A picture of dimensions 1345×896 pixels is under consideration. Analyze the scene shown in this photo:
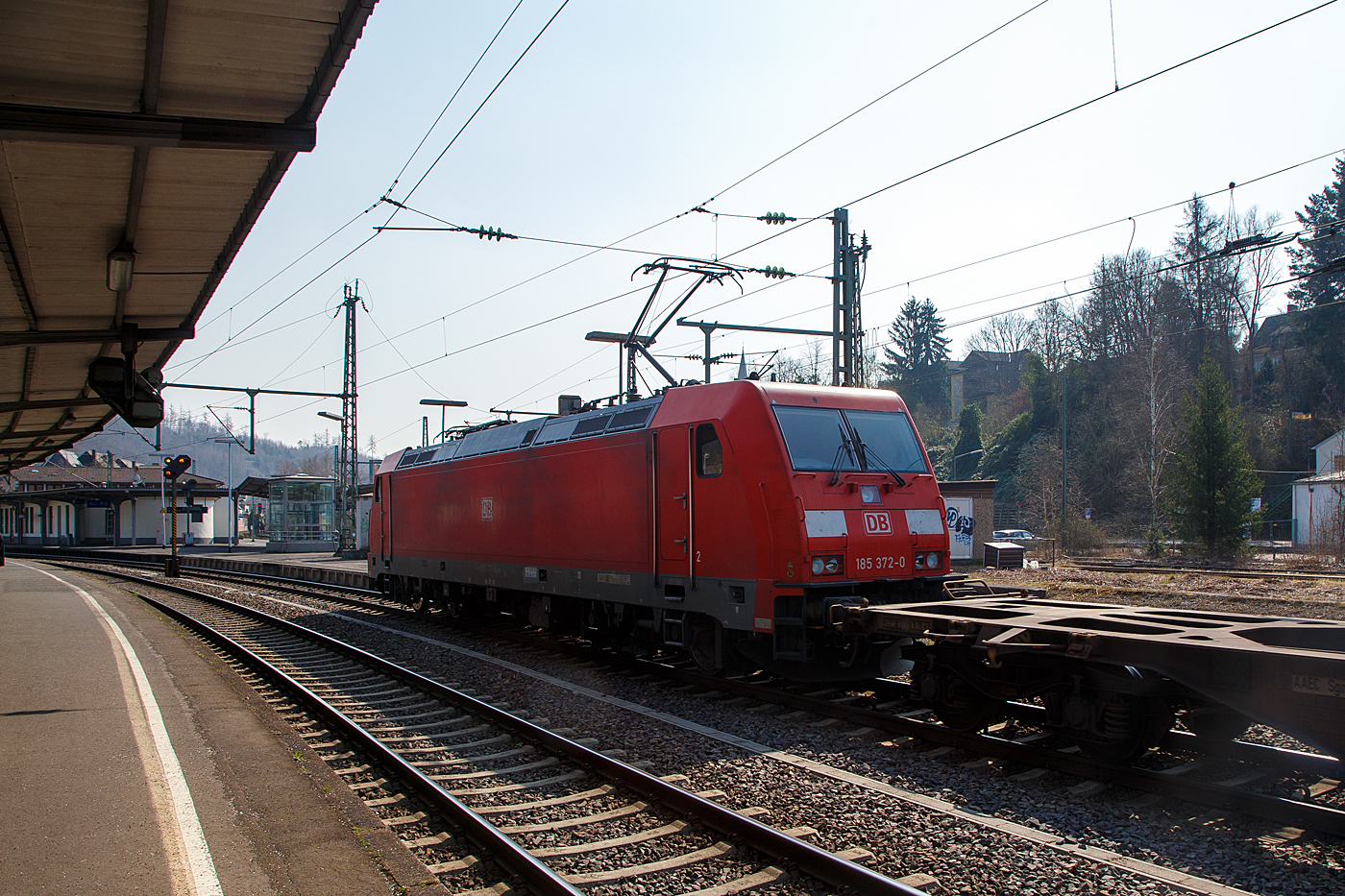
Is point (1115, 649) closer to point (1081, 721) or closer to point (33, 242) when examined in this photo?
point (1081, 721)

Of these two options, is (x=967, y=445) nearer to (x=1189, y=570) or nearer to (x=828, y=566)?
(x=1189, y=570)

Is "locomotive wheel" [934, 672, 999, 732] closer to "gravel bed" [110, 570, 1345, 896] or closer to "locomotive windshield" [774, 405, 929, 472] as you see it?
"gravel bed" [110, 570, 1345, 896]

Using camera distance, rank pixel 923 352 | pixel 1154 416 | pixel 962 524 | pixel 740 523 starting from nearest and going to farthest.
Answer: pixel 740 523 < pixel 962 524 < pixel 1154 416 < pixel 923 352

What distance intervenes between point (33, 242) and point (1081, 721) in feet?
33.9

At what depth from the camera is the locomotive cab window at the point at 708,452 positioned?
966 cm

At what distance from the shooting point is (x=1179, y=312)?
171 feet

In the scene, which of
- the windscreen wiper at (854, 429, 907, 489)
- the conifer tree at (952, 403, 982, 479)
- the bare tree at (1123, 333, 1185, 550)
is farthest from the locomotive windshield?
the conifer tree at (952, 403, 982, 479)

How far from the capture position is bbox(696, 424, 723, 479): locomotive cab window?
380 inches

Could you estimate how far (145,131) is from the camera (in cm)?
659

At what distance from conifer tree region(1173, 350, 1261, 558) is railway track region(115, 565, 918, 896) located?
29.4 meters

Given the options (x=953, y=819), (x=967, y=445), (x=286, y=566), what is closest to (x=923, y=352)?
(x=967, y=445)

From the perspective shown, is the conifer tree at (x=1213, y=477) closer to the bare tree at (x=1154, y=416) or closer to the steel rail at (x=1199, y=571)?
the steel rail at (x=1199, y=571)

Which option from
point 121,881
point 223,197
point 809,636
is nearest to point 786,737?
point 809,636

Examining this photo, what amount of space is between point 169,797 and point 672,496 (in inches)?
228
